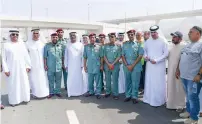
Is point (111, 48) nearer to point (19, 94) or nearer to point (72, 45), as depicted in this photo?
point (72, 45)

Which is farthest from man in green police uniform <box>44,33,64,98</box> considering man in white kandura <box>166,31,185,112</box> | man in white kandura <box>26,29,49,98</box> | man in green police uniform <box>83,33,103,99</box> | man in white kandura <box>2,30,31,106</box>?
man in white kandura <box>166,31,185,112</box>

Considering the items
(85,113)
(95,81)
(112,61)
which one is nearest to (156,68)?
(112,61)

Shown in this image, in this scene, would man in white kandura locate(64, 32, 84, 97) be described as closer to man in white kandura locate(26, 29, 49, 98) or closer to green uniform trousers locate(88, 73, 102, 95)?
green uniform trousers locate(88, 73, 102, 95)

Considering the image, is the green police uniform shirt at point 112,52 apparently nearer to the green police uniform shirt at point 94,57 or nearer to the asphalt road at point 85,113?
the green police uniform shirt at point 94,57

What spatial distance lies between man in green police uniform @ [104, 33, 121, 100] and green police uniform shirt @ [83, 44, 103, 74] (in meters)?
0.22

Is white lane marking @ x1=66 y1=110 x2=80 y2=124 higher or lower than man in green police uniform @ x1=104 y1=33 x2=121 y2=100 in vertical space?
lower

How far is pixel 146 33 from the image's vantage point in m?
7.57

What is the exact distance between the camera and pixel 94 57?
674 centimetres

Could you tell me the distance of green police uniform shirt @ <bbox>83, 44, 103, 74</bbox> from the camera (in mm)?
6734

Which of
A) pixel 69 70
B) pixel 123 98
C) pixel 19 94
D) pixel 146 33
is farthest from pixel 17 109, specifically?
pixel 146 33

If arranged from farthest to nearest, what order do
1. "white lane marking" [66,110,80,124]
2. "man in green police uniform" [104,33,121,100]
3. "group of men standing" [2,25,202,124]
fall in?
"man in green police uniform" [104,33,121,100]
"group of men standing" [2,25,202,124]
"white lane marking" [66,110,80,124]

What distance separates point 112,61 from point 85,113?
1.74 metres

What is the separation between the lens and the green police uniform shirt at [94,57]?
22.1 ft

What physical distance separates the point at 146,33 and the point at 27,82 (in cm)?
383
